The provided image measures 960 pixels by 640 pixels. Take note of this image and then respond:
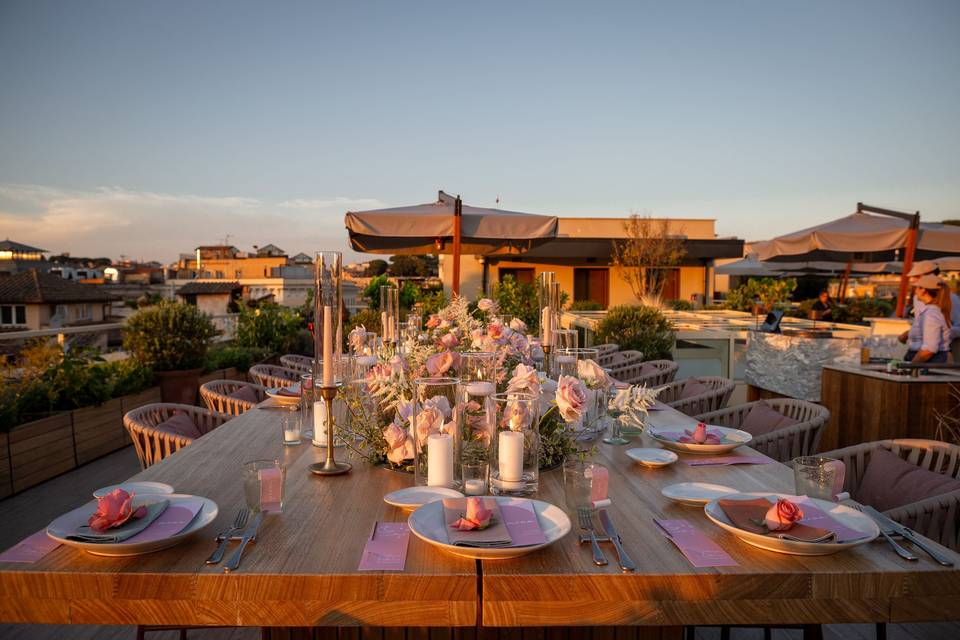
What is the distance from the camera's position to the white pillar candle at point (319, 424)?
2402mm

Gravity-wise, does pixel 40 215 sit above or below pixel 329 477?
above

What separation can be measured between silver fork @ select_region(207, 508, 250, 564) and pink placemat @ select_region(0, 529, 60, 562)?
381 millimetres

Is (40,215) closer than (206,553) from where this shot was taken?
No

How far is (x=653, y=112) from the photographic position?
11.3 meters

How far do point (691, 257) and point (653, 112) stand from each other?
26.3 feet

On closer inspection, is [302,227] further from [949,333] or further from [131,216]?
[949,333]

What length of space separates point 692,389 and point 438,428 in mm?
2695

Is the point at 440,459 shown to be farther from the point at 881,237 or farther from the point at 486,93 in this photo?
the point at 486,93

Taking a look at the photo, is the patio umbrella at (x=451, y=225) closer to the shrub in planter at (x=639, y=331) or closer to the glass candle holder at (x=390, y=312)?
the shrub in planter at (x=639, y=331)

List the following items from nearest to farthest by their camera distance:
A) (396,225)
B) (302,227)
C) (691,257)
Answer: (396,225) < (691,257) < (302,227)

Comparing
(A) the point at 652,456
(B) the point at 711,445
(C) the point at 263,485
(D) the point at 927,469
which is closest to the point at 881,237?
(D) the point at 927,469

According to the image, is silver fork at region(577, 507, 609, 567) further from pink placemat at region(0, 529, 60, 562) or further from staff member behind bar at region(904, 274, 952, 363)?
staff member behind bar at region(904, 274, 952, 363)

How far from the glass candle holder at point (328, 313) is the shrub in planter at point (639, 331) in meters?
5.49

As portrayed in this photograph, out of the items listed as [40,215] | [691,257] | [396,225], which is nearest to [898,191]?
[691,257]
